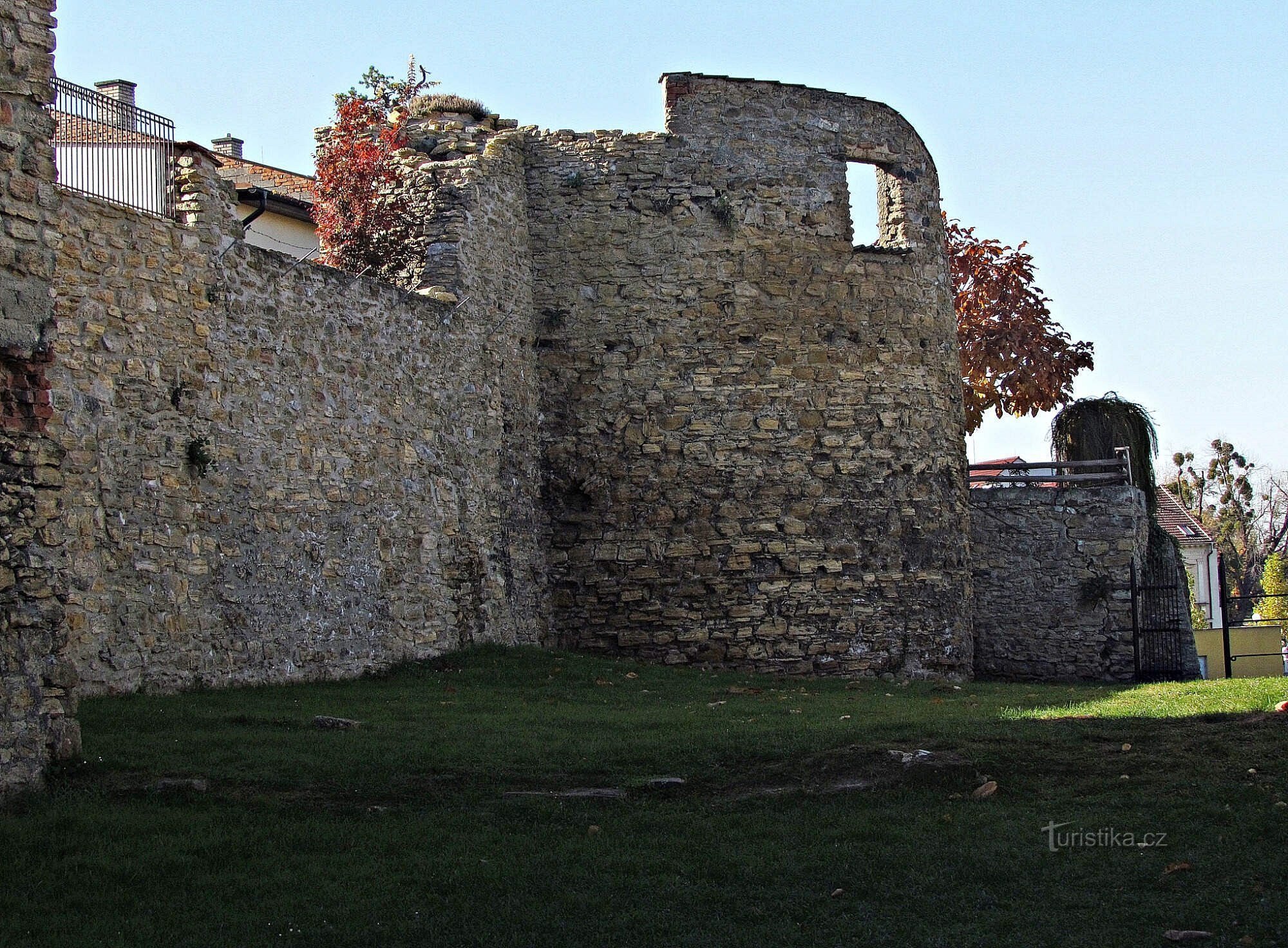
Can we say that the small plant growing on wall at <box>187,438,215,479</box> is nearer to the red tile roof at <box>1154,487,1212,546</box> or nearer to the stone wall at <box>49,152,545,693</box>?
the stone wall at <box>49,152,545,693</box>

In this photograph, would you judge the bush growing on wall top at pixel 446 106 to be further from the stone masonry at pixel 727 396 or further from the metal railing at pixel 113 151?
the metal railing at pixel 113 151

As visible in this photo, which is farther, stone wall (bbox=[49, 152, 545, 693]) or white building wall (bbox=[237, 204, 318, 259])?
white building wall (bbox=[237, 204, 318, 259])

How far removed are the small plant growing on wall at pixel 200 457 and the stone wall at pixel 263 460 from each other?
2cm

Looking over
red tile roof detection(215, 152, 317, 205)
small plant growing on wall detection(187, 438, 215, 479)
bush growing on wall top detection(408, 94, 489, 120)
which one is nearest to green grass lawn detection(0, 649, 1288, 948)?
small plant growing on wall detection(187, 438, 215, 479)

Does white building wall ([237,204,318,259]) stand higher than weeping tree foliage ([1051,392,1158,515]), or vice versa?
white building wall ([237,204,318,259])

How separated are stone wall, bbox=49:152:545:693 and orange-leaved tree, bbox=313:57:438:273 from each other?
3.94 feet

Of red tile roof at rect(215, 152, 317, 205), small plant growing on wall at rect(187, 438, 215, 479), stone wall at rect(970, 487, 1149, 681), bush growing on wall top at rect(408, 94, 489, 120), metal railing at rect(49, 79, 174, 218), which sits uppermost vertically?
red tile roof at rect(215, 152, 317, 205)

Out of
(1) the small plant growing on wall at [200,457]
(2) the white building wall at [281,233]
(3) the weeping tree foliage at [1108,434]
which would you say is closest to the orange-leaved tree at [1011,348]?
(3) the weeping tree foliage at [1108,434]

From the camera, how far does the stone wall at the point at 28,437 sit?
8273mm

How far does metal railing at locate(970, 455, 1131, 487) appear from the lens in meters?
20.9

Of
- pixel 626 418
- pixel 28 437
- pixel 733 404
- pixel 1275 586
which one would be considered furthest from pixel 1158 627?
pixel 1275 586

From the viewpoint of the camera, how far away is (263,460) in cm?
1288

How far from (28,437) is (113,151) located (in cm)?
418

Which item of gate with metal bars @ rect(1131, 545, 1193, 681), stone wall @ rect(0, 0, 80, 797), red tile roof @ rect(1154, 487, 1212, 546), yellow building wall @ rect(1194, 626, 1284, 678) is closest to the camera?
stone wall @ rect(0, 0, 80, 797)
